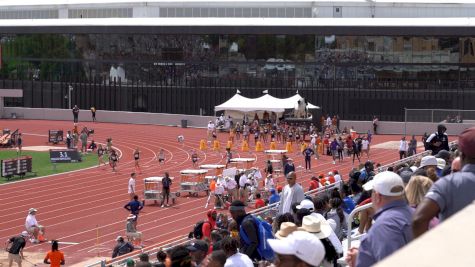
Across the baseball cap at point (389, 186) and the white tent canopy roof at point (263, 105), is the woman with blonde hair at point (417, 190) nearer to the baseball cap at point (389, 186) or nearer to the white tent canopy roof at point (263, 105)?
the baseball cap at point (389, 186)

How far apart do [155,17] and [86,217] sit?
183ft

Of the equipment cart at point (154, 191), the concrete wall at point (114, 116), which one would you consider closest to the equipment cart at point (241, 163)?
the equipment cart at point (154, 191)

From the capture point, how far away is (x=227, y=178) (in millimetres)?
35719

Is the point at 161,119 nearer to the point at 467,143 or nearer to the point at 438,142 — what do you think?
the point at 438,142

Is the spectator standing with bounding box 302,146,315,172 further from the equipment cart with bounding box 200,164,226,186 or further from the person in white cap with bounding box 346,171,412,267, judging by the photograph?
the person in white cap with bounding box 346,171,412,267

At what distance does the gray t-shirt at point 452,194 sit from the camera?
704 centimetres

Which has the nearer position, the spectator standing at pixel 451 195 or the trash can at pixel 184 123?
the spectator standing at pixel 451 195

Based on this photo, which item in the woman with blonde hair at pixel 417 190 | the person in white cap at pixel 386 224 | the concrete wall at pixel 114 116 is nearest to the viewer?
the person in white cap at pixel 386 224

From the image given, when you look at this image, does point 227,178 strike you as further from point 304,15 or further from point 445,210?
point 304,15

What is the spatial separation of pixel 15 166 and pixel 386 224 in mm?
38038

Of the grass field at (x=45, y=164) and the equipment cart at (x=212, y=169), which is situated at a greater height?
the equipment cart at (x=212, y=169)

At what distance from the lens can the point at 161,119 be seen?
71812mm

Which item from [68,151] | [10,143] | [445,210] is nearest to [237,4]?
[10,143]

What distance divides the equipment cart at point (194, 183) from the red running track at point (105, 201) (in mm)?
322
